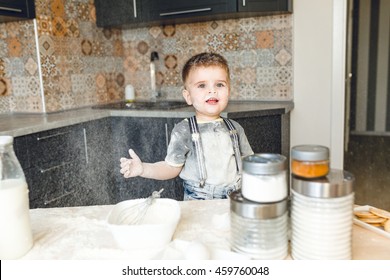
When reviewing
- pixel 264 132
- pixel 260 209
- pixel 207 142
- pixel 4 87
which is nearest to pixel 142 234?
pixel 260 209

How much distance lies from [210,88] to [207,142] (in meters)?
0.14

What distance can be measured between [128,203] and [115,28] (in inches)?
82.5

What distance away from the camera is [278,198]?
20.5 inches

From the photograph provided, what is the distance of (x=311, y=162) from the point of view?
0.51 m

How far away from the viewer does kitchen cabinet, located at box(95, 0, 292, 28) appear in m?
2.02

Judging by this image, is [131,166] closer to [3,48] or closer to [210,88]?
[210,88]

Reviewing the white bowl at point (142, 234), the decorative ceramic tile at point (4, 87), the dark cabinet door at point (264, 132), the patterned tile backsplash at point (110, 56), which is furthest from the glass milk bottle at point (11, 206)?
the decorative ceramic tile at point (4, 87)

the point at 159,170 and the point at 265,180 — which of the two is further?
the point at 159,170

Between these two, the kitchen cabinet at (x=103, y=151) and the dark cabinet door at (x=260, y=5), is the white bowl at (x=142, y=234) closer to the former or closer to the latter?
the kitchen cabinet at (x=103, y=151)

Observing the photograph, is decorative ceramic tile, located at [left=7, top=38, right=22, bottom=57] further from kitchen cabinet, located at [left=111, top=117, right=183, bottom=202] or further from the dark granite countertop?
kitchen cabinet, located at [left=111, top=117, right=183, bottom=202]

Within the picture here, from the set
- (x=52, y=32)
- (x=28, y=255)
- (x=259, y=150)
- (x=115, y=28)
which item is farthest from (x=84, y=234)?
(x=115, y=28)

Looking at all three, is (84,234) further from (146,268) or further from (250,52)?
(250,52)

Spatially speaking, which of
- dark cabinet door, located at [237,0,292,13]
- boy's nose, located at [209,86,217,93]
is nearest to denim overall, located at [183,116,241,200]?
boy's nose, located at [209,86,217,93]

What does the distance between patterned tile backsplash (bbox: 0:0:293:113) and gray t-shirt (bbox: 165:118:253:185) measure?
1.29 meters
